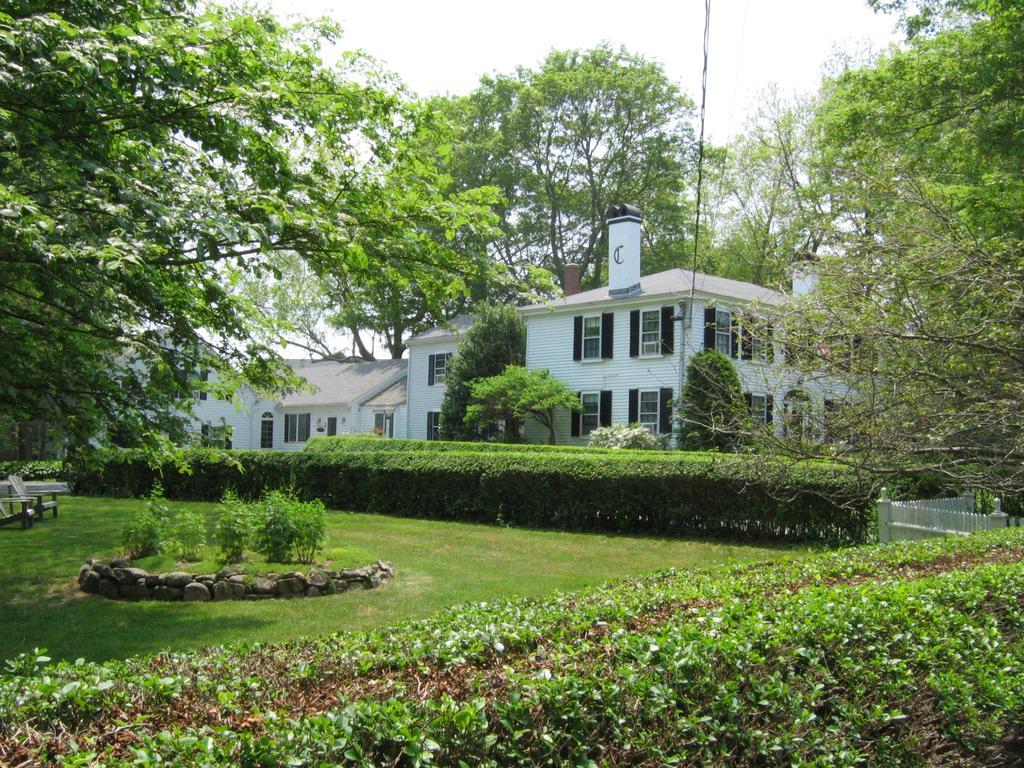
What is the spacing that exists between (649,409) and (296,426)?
21.6 m

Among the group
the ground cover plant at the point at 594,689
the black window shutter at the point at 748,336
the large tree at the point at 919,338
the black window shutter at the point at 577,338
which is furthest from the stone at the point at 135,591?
the black window shutter at the point at 577,338

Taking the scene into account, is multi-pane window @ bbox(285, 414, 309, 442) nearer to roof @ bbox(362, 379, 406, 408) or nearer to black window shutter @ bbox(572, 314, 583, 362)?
roof @ bbox(362, 379, 406, 408)

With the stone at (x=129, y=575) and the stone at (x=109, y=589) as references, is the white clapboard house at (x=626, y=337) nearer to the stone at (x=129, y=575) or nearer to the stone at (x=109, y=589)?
the stone at (x=129, y=575)

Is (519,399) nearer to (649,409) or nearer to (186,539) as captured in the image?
(649,409)

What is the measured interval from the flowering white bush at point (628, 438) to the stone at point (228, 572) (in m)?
16.4

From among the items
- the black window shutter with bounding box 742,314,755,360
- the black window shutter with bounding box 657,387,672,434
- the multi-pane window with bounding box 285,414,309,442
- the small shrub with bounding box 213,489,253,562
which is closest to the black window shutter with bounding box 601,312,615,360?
the black window shutter with bounding box 657,387,672,434

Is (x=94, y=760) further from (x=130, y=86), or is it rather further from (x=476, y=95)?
(x=476, y=95)

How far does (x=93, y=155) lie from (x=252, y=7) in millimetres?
7257

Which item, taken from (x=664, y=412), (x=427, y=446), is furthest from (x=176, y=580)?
(x=664, y=412)

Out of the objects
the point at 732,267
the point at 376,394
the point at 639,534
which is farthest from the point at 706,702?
the point at 732,267

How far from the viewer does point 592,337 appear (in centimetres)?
2928

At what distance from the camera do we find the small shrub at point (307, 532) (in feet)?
35.3

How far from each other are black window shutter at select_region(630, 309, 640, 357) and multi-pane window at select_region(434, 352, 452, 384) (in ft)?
33.2

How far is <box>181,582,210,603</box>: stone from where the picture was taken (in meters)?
9.71
